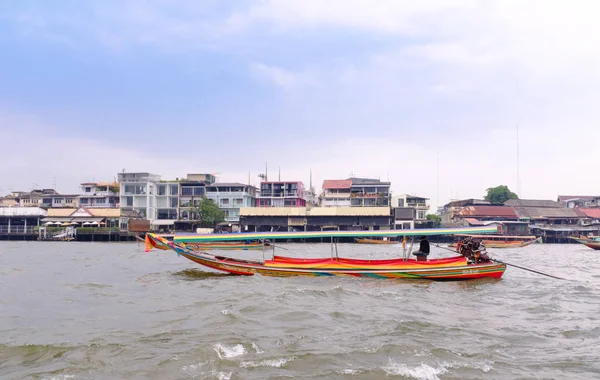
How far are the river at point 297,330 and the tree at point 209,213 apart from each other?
37.3 m

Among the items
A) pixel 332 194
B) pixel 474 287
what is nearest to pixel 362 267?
pixel 474 287

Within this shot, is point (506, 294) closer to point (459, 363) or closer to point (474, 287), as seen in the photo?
point (474, 287)

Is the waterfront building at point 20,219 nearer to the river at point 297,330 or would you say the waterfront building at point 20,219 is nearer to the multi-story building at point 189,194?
the multi-story building at point 189,194

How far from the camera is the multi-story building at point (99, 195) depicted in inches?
2317

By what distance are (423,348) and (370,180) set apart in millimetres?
55025

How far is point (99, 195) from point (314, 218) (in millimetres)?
26046

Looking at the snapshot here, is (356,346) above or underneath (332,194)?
underneath

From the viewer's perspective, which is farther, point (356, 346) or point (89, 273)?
point (89, 273)

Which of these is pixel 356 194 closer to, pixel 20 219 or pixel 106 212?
pixel 106 212

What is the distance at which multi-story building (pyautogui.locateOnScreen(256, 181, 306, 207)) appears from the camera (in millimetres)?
Answer: 58597

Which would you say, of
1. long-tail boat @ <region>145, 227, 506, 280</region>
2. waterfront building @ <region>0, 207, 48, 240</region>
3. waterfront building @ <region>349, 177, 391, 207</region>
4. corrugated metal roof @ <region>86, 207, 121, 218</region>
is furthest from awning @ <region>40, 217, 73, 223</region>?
long-tail boat @ <region>145, 227, 506, 280</region>

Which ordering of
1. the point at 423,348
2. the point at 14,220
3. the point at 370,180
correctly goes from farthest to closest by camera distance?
the point at 370,180 < the point at 14,220 < the point at 423,348

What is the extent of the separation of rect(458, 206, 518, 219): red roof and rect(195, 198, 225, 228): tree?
29.1 m

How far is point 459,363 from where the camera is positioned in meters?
6.77
